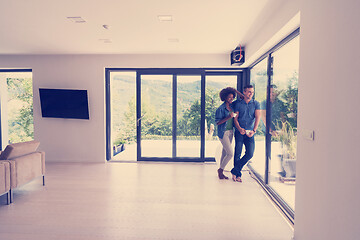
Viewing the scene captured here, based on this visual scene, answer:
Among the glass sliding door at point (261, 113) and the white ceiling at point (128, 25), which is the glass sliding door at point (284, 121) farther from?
the white ceiling at point (128, 25)

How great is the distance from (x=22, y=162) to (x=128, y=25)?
Result: 8.81ft

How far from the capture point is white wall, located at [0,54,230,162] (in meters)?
5.32

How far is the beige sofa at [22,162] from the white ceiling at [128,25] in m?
1.94

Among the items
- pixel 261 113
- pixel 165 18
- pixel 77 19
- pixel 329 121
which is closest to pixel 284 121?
pixel 261 113

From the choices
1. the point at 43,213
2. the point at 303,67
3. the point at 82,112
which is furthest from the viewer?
the point at 82,112

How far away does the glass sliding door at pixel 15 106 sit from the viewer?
5848 millimetres

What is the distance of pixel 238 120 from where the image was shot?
13.4 feet

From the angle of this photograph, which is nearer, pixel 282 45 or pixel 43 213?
pixel 43 213

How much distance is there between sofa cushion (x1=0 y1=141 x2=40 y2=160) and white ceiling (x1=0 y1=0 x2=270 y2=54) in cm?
189

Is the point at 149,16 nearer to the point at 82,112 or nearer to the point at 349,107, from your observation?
the point at 349,107

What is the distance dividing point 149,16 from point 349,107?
2.68 metres

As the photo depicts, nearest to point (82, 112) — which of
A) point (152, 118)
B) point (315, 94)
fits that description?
point (152, 118)

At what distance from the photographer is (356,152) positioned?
134 centimetres

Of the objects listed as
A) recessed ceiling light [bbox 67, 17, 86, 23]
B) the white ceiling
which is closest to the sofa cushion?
the white ceiling
